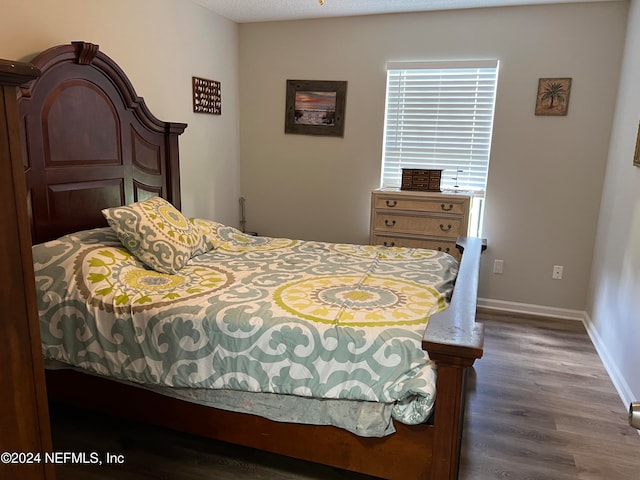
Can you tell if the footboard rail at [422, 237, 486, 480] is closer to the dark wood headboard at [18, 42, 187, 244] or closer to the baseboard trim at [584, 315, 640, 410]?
the baseboard trim at [584, 315, 640, 410]

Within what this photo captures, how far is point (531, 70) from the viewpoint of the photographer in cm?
347

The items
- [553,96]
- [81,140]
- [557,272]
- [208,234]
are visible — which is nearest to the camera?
[81,140]

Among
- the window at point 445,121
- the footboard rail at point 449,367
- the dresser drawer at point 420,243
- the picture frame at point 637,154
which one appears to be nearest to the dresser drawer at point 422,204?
the dresser drawer at point 420,243

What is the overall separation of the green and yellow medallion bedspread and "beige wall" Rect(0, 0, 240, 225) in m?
1.08

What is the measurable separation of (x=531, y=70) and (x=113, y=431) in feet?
11.9

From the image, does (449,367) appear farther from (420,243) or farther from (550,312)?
(550,312)

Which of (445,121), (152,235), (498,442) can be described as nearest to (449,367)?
(498,442)

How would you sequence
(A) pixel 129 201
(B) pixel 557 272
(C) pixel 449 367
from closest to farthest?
(C) pixel 449 367 < (A) pixel 129 201 < (B) pixel 557 272

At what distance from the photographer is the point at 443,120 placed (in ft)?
12.5

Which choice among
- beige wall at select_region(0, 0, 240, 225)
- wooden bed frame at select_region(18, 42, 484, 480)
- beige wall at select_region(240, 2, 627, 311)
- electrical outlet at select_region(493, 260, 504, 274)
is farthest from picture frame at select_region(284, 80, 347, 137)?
electrical outlet at select_region(493, 260, 504, 274)

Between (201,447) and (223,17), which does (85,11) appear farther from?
(201,447)

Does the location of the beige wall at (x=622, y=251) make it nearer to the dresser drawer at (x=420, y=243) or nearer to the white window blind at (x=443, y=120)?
the white window blind at (x=443, y=120)

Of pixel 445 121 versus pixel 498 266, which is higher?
pixel 445 121

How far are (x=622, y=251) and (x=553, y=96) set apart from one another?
4.30 feet
